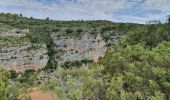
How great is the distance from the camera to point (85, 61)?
12294 cm

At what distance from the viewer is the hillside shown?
56.4 meters

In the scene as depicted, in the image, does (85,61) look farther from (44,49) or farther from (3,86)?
(3,86)

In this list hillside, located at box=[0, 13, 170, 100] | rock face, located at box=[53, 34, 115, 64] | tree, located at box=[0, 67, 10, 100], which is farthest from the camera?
rock face, located at box=[53, 34, 115, 64]

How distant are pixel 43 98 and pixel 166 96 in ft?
173

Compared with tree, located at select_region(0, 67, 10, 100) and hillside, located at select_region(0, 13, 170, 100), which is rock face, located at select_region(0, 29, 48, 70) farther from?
tree, located at select_region(0, 67, 10, 100)

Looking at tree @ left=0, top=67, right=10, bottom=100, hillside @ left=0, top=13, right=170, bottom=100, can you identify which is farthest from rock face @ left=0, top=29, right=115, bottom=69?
tree @ left=0, top=67, right=10, bottom=100

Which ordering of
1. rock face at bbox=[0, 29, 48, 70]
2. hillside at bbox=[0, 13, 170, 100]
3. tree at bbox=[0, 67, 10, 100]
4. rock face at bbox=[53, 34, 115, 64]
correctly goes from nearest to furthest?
hillside at bbox=[0, 13, 170, 100]
tree at bbox=[0, 67, 10, 100]
rock face at bbox=[0, 29, 48, 70]
rock face at bbox=[53, 34, 115, 64]

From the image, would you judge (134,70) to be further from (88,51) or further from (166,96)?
(88,51)

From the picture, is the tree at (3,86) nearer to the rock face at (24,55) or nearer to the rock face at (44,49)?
the rock face at (44,49)

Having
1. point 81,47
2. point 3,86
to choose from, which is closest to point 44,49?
point 81,47

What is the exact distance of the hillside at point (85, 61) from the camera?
5644 cm

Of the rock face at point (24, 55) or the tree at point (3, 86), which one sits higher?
the tree at point (3, 86)

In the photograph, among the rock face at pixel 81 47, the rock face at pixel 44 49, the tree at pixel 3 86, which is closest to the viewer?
the tree at pixel 3 86

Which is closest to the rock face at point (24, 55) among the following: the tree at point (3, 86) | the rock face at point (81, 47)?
the rock face at point (81, 47)
